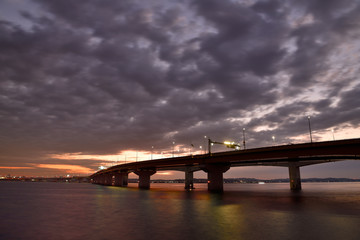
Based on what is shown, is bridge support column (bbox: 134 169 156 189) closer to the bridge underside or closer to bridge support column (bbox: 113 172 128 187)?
the bridge underside

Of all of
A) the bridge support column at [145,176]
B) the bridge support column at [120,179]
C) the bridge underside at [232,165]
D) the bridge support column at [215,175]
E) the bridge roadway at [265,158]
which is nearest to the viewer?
the bridge roadway at [265,158]

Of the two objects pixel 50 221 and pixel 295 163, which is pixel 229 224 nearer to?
pixel 50 221

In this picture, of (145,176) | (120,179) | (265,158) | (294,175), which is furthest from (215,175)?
(120,179)

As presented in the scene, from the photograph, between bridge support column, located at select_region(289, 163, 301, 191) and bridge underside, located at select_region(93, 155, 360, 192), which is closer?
bridge underside, located at select_region(93, 155, 360, 192)

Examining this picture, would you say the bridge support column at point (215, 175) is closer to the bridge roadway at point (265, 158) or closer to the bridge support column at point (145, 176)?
the bridge roadway at point (265, 158)

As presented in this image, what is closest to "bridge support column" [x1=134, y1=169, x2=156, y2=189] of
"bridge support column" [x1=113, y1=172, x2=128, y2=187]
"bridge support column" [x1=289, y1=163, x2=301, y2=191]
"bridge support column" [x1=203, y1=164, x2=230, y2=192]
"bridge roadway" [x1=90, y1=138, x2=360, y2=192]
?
"bridge roadway" [x1=90, y1=138, x2=360, y2=192]

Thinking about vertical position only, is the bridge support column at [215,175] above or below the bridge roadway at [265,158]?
below

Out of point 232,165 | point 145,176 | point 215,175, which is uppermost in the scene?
point 232,165

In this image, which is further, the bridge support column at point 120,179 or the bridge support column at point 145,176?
the bridge support column at point 120,179

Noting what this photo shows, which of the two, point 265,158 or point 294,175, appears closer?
point 265,158

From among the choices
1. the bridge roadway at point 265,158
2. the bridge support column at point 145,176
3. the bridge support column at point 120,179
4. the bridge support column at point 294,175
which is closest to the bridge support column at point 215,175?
the bridge roadway at point 265,158

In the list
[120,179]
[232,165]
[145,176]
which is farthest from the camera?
[120,179]

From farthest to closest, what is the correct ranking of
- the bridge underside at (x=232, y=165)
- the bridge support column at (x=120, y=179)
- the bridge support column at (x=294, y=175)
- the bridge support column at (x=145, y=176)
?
the bridge support column at (x=120, y=179)
the bridge support column at (x=145, y=176)
the bridge support column at (x=294, y=175)
the bridge underside at (x=232, y=165)

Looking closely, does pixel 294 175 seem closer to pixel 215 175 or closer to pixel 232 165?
Result: pixel 232 165
